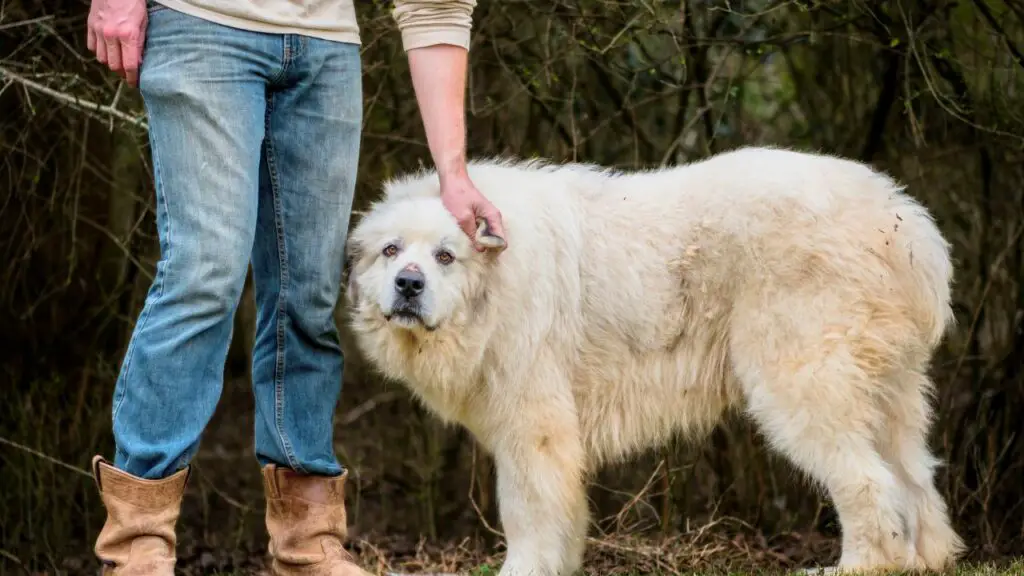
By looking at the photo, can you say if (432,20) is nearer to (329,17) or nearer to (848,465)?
(329,17)

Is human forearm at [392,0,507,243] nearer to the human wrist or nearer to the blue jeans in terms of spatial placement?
the human wrist

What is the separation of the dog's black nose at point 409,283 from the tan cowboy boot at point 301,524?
67 centimetres

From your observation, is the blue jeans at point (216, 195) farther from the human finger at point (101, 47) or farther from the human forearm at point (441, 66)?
the human forearm at point (441, 66)

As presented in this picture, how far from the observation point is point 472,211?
3.71 meters

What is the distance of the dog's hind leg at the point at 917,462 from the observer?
13.1ft

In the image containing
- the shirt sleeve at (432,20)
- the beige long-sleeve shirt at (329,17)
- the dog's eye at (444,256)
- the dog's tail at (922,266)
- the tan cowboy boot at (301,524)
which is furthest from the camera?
the dog's tail at (922,266)

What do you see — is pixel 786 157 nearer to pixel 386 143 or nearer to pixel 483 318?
pixel 483 318

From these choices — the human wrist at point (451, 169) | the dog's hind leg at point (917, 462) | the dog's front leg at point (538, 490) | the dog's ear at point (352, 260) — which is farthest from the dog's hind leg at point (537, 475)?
the dog's hind leg at point (917, 462)

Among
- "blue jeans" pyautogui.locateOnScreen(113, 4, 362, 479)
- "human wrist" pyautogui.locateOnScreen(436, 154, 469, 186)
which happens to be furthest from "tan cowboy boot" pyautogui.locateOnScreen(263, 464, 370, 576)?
"human wrist" pyautogui.locateOnScreen(436, 154, 469, 186)

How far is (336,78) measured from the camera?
3.27m

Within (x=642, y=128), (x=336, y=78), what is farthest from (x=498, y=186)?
(x=642, y=128)

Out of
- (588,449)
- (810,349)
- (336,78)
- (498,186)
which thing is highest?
(336,78)

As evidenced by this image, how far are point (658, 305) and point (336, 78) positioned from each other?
1461 mm

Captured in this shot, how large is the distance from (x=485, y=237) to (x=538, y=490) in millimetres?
879
